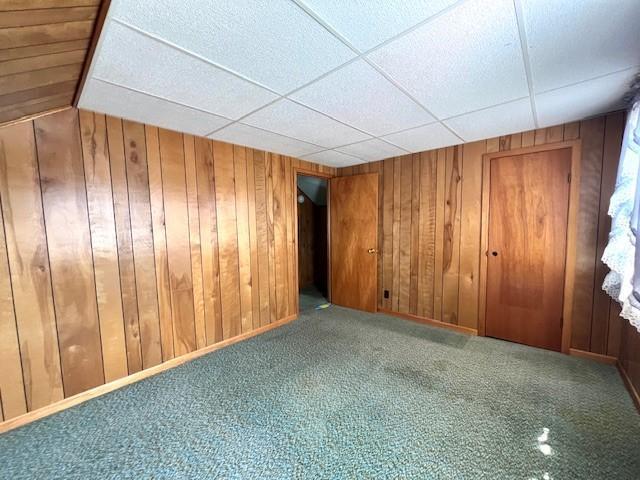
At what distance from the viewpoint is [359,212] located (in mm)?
3717

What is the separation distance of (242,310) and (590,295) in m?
3.43

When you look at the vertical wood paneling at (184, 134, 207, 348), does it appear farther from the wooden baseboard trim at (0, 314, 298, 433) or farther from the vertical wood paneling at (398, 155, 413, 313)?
the vertical wood paneling at (398, 155, 413, 313)

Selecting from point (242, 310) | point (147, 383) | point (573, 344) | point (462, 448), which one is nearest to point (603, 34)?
point (462, 448)

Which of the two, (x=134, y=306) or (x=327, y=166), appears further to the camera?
(x=327, y=166)

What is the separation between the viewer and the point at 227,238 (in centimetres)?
273

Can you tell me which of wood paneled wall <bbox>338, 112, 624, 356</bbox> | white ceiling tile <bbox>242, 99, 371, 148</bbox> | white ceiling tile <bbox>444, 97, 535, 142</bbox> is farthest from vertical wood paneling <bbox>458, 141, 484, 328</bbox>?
white ceiling tile <bbox>242, 99, 371, 148</bbox>

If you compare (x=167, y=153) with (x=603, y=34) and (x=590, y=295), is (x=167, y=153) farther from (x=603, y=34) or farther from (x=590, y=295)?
(x=590, y=295)

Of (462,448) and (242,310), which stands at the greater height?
(242,310)

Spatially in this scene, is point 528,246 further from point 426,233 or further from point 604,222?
point 426,233

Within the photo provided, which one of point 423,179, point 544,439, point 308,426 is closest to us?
point 544,439

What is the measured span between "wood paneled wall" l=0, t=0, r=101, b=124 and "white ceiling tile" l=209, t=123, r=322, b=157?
1056mm

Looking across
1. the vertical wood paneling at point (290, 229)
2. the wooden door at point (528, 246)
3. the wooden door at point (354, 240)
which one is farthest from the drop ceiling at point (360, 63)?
the wooden door at point (354, 240)

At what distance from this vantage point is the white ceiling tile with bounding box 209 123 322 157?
234 centimetres

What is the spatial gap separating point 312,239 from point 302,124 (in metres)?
3.49
